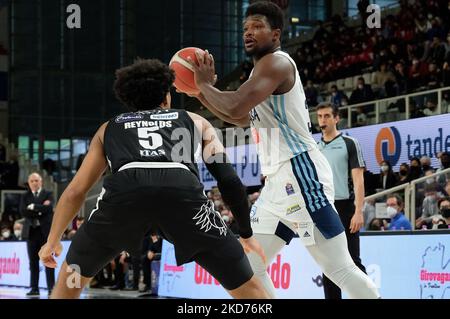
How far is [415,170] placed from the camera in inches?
486

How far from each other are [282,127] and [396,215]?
5.75 meters

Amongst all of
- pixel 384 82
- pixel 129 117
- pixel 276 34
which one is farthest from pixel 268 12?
pixel 384 82

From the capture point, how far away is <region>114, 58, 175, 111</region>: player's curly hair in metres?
4.02

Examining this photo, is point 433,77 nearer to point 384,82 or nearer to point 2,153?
point 384,82

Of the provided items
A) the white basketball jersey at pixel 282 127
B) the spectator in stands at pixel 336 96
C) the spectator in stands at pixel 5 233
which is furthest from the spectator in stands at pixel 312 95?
the white basketball jersey at pixel 282 127

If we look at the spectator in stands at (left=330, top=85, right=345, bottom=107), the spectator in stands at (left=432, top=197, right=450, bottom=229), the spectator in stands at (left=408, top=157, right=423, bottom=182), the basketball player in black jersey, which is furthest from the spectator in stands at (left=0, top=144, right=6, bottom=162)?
the basketball player in black jersey

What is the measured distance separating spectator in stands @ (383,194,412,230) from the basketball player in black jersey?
6.51 meters

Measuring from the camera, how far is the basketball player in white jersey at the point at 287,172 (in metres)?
4.76

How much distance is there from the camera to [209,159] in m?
3.97

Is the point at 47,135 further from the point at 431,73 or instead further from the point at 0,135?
Result: the point at 431,73

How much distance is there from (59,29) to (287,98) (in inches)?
1035

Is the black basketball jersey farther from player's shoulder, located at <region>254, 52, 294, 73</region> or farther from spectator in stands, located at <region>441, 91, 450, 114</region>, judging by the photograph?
spectator in stands, located at <region>441, 91, 450, 114</region>

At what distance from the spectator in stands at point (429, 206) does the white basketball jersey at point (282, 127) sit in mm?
5736

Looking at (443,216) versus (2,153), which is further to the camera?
(2,153)
